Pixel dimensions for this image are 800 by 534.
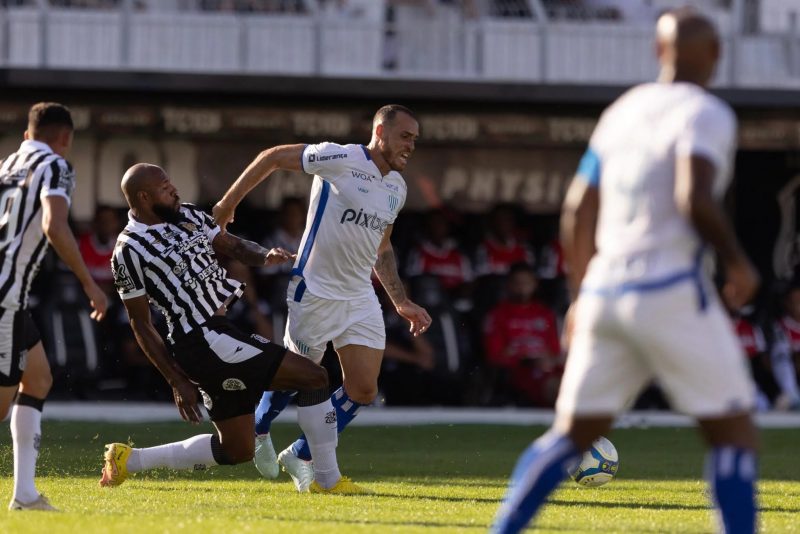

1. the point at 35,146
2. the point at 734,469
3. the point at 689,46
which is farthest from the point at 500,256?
the point at 734,469

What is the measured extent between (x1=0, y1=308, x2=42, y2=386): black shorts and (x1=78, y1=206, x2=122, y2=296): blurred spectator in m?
8.95

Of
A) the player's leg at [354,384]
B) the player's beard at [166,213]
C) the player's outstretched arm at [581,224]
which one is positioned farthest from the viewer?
the player's leg at [354,384]

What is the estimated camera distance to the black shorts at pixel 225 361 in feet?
27.7

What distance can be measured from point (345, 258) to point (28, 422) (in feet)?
8.06

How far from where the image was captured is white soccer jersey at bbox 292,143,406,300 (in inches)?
367

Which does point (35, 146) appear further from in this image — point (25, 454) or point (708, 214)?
point (708, 214)

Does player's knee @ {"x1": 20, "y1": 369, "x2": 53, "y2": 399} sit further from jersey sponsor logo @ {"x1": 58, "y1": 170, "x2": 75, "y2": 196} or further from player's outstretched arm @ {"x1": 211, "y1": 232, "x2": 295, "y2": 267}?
player's outstretched arm @ {"x1": 211, "y1": 232, "x2": 295, "y2": 267}

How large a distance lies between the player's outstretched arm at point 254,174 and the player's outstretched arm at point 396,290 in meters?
0.73

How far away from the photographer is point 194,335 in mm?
8453

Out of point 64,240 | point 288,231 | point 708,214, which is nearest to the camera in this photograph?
point 708,214

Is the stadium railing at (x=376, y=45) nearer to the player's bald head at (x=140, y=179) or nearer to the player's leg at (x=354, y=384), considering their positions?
the player's leg at (x=354, y=384)

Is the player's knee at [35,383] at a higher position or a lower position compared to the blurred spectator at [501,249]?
higher

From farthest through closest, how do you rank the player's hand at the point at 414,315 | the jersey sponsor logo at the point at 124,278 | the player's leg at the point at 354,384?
the player's hand at the point at 414,315 < the player's leg at the point at 354,384 < the jersey sponsor logo at the point at 124,278

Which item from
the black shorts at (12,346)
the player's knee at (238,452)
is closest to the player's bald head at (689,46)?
the black shorts at (12,346)
